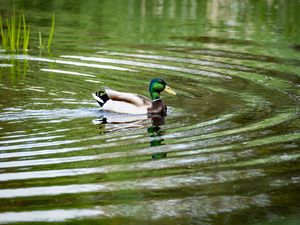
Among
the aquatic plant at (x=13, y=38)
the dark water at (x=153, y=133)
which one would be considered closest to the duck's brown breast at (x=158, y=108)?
the dark water at (x=153, y=133)

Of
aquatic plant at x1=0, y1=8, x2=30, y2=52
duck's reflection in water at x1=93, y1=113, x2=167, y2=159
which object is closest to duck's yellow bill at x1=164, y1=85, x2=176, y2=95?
duck's reflection in water at x1=93, y1=113, x2=167, y2=159

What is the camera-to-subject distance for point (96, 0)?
35.2 meters

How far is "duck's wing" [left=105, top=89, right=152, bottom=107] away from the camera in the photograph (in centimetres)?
1301

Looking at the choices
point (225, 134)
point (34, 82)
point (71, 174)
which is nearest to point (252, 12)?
point (34, 82)

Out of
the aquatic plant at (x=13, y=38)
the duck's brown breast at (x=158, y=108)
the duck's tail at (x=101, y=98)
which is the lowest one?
the duck's brown breast at (x=158, y=108)

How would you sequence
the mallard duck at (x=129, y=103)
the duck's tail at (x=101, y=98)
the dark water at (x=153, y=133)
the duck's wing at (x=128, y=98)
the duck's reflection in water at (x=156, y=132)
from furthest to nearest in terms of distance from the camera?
the duck's tail at (x=101, y=98)
the mallard duck at (x=129, y=103)
the duck's wing at (x=128, y=98)
the duck's reflection in water at (x=156, y=132)
the dark water at (x=153, y=133)

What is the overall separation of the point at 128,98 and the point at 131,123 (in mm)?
649

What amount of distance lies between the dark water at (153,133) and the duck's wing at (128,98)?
253mm

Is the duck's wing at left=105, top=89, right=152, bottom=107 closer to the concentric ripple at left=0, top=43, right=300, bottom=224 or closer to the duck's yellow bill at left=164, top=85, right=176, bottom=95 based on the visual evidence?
the concentric ripple at left=0, top=43, right=300, bottom=224

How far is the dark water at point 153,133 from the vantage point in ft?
25.3

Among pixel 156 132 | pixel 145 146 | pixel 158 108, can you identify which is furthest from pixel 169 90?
pixel 145 146

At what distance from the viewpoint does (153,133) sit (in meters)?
11.5

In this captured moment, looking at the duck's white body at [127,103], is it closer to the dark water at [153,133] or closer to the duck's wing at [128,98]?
the duck's wing at [128,98]

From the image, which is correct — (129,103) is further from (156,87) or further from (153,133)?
(153,133)
